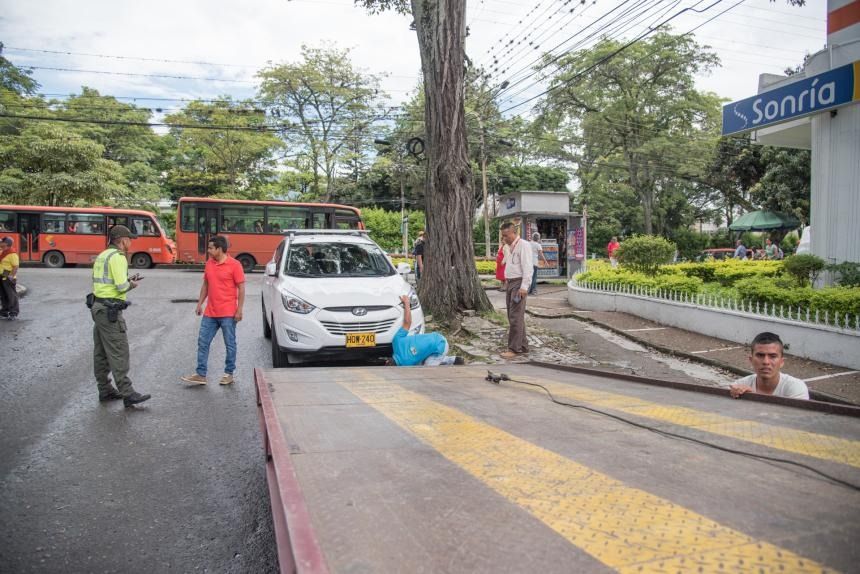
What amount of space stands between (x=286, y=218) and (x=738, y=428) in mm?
23997

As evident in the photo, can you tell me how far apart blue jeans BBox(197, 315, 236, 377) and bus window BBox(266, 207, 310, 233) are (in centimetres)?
1876

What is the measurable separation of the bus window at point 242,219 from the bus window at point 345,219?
319cm

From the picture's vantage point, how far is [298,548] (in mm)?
1529

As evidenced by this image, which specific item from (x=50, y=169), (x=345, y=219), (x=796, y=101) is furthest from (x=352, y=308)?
(x=50, y=169)

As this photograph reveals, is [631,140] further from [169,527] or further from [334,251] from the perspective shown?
[169,527]

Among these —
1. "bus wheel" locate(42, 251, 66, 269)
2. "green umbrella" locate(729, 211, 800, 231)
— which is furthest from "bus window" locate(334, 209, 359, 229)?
"green umbrella" locate(729, 211, 800, 231)

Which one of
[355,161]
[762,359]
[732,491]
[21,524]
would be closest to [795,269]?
[762,359]

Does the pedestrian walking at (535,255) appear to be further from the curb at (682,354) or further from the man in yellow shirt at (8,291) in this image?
the man in yellow shirt at (8,291)

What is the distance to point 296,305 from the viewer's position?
263 inches

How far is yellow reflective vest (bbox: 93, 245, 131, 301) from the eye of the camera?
5.59m

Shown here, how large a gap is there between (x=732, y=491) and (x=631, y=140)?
37.1m

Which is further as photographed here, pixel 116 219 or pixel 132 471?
pixel 116 219

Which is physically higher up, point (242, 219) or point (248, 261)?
point (242, 219)

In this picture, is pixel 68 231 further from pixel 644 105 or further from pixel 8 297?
pixel 644 105
